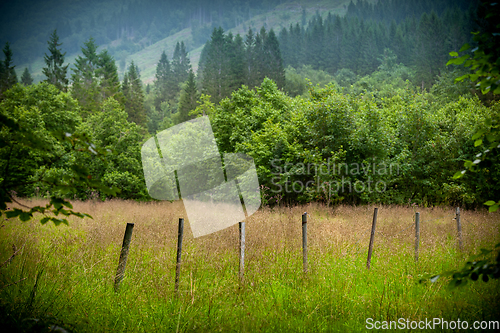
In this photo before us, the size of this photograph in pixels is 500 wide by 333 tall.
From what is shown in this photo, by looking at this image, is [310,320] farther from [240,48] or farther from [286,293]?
[240,48]

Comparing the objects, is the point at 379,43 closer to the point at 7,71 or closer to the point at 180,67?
the point at 180,67

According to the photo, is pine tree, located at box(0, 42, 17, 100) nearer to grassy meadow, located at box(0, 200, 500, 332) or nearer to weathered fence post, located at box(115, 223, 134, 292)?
grassy meadow, located at box(0, 200, 500, 332)

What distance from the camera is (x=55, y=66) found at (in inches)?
1785

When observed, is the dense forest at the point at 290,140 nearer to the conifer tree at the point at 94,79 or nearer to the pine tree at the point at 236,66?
the conifer tree at the point at 94,79

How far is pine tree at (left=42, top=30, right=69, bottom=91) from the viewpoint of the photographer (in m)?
43.9

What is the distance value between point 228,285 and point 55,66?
5510 cm

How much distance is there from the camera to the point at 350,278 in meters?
5.43

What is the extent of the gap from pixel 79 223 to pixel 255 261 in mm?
7215

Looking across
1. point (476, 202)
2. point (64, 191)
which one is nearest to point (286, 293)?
point (64, 191)

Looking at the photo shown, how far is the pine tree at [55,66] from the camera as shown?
43875 mm

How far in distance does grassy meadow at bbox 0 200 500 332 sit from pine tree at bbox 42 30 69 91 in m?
47.0

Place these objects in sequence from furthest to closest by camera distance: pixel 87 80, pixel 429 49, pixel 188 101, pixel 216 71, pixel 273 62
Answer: pixel 429 49 < pixel 273 62 < pixel 216 71 < pixel 87 80 < pixel 188 101

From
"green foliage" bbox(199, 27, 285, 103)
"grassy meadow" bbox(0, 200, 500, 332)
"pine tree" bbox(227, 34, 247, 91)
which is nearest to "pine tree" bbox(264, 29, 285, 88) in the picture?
"green foliage" bbox(199, 27, 285, 103)

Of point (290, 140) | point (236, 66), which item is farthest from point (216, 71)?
point (290, 140)
